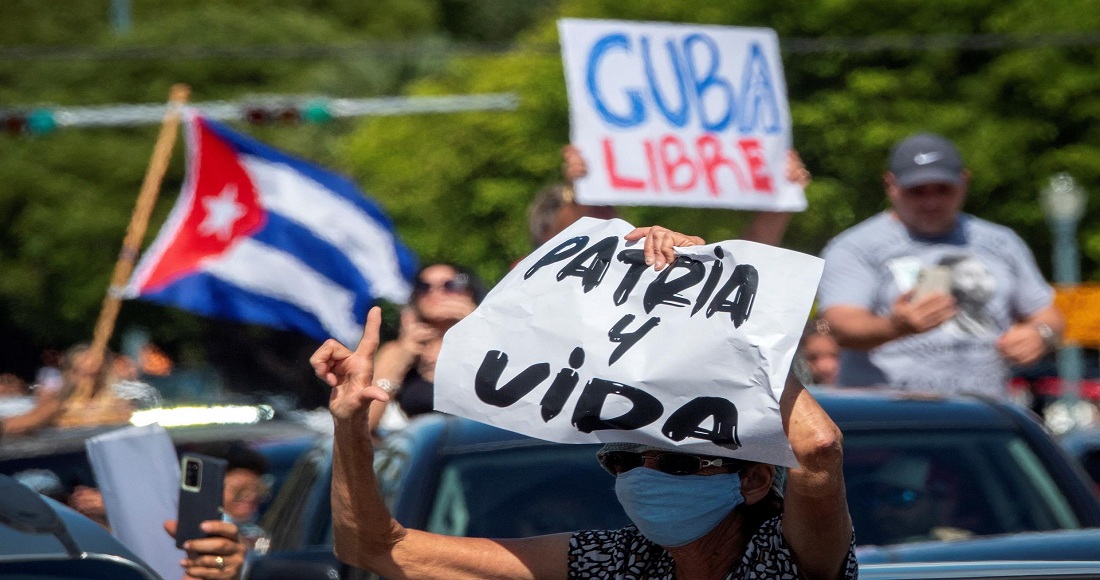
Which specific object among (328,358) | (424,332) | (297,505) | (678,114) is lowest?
(297,505)

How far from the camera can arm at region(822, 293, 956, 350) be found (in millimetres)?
5547

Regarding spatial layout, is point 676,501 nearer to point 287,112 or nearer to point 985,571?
point 985,571

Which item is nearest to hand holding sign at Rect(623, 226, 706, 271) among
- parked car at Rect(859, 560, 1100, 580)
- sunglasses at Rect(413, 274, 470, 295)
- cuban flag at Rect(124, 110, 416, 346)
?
parked car at Rect(859, 560, 1100, 580)

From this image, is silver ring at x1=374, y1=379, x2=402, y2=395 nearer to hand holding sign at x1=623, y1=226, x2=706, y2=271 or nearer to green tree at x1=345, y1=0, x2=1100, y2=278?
hand holding sign at x1=623, y1=226, x2=706, y2=271

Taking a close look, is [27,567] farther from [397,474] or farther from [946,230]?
[946,230]

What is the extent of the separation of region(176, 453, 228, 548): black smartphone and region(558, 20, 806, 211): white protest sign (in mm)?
3215

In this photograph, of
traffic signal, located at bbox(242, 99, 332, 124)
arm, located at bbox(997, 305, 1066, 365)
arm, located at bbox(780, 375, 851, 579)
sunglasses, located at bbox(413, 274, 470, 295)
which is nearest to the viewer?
arm, located at bbox(780, 375, 851, 579)

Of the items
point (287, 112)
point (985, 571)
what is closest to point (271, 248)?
point (985, 571)

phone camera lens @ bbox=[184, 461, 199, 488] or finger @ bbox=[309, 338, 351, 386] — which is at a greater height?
finger @ bbox=[309, 338, 351, 386]

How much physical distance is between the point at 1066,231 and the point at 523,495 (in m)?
21.3

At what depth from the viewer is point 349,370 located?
10.3 ft

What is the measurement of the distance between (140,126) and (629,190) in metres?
41.0

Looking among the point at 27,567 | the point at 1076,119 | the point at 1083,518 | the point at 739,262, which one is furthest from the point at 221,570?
the point at 1076,119

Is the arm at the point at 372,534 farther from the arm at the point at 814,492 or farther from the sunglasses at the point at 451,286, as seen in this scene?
the sunglasses at the point at 451,286
